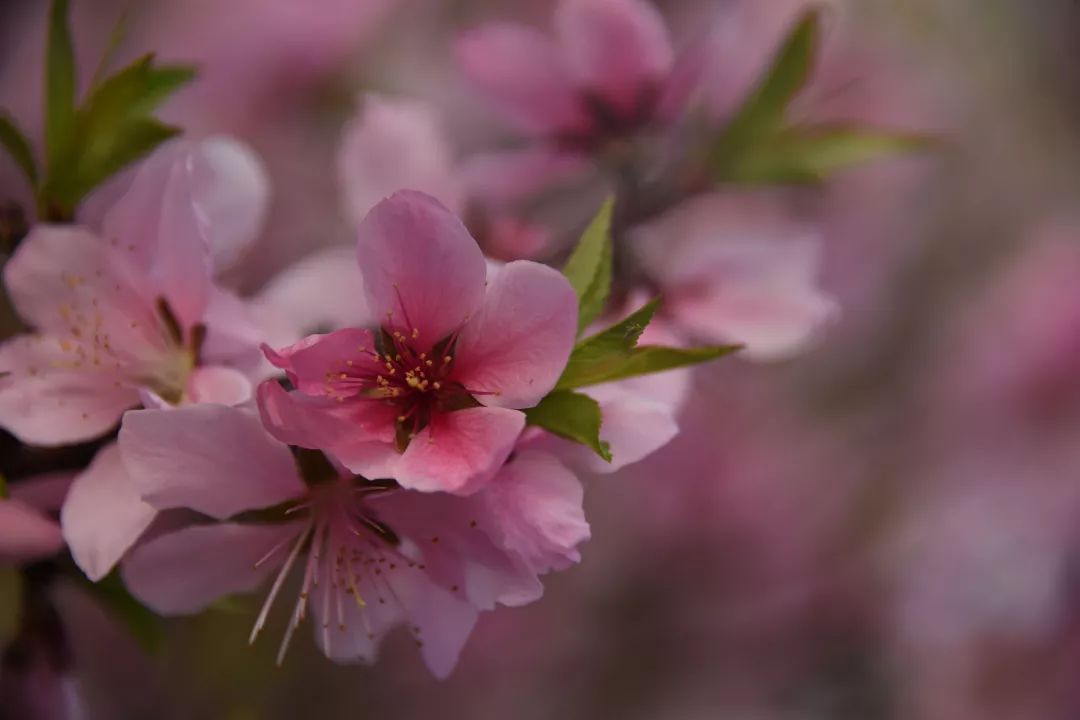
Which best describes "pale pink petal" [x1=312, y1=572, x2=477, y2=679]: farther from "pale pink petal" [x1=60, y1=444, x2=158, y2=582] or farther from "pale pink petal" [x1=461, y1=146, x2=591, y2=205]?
"pale pink petal" [x1=461, y1=146, x2=591, y2=205]

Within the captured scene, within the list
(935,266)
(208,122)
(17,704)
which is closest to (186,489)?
(17,704)

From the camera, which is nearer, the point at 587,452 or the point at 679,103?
the point at 587,452

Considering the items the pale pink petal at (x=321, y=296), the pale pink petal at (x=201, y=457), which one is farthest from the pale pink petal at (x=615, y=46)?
the pale pink petal at (x=201, y=457)

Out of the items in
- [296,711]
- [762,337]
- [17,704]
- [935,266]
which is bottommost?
[296,711]

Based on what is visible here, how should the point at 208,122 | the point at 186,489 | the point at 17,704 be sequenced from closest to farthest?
1. the point at 186,489
2. the point at 17,704
3. the point at 208,122

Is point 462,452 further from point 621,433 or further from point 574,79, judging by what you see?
point 574,79

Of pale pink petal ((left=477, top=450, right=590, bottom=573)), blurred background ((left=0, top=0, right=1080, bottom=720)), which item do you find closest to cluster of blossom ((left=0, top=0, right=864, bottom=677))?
pale pink petal ((left=477, top=450, right=590, bottom=573))

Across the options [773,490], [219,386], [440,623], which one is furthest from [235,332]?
[773,490]

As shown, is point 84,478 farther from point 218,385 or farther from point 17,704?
point 17,704
